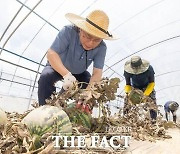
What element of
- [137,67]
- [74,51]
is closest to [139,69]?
[137,67]

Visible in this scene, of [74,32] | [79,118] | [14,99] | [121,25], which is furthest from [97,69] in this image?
[14,99]

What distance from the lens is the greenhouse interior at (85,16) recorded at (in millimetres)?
6984

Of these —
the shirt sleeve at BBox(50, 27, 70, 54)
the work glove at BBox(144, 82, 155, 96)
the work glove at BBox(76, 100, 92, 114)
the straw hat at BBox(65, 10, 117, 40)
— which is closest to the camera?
the work glove at BBox(76, 100, 92, 114)

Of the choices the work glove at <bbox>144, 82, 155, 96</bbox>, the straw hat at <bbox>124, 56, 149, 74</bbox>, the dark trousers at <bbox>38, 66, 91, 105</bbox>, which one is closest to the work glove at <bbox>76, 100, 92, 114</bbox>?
the dark trousers at <bbox>38, 66, 91, 105</bbox>

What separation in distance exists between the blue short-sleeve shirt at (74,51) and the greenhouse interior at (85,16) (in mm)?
2476

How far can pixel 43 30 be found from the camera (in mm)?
7758

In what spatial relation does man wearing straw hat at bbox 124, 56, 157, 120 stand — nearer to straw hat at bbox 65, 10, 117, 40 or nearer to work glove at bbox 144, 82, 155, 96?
Answer: work glove at bbox 144, 82, 155, 96

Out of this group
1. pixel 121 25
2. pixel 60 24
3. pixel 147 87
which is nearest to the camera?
pixel 147 87

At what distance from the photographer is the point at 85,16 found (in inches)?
304

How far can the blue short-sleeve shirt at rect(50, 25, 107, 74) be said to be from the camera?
2.92 metres

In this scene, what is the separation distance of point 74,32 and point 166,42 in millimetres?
7098

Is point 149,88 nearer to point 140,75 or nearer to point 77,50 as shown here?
point 140,75

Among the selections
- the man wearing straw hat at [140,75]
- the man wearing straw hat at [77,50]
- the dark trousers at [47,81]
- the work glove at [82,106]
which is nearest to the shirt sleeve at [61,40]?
the man wearing straw hat at [77,50]

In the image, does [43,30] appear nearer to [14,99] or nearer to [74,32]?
[14,99]
